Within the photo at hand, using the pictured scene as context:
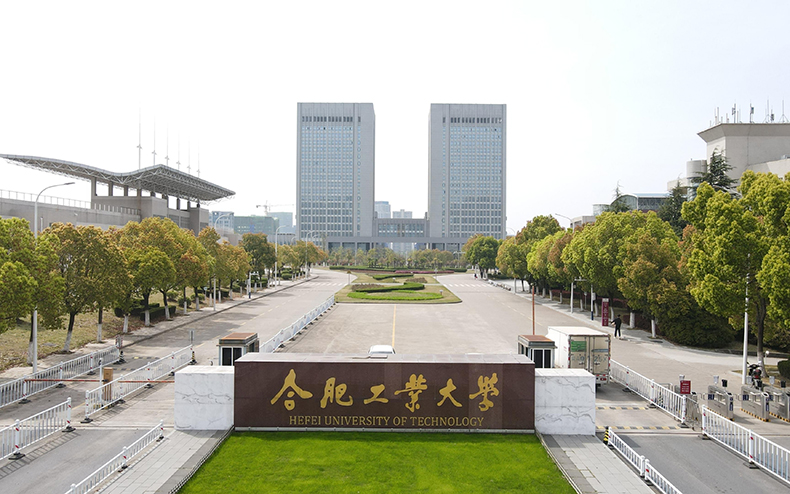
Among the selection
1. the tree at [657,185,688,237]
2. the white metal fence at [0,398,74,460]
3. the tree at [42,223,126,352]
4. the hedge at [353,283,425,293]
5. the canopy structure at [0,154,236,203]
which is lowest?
the white metal fence at [0,398,74,460]

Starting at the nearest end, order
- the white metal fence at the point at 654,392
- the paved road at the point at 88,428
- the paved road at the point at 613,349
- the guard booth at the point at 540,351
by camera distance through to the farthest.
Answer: the paved road at the point at 88,428, the paved road at the point at 613,349, the white metal fence at the point at 654,392, the guard booth at the point at 540,351

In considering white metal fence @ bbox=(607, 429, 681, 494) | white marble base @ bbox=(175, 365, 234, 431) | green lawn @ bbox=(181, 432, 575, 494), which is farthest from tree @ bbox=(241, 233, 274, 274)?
white metal fence @ bbox=(607, 429, 681, 494)

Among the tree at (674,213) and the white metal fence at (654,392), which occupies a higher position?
the tree at (674,213)

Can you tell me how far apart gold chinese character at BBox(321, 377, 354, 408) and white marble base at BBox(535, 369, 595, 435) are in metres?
4.97

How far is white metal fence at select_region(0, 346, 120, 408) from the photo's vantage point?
1559 centimetres

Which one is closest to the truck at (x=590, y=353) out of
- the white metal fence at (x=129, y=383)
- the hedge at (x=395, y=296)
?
the white metal fence at (x=129, y=383)

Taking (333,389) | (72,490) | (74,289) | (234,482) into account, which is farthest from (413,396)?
(74,289)

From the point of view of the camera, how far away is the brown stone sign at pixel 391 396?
40.0 feet

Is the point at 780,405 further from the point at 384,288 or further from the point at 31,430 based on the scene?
the point at 384,288

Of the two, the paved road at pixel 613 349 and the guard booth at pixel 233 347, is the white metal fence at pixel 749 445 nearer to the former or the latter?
the paved road at pixel 613 349

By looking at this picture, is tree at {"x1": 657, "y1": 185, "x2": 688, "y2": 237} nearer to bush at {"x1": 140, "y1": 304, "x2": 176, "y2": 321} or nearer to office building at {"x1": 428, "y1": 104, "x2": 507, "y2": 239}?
bush at {"x1": 140, "y1": 304, "x2": 176, "y2": 321}

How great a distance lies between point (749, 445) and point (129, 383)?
61.1 ft

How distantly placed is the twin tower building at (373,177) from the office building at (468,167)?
0.33m

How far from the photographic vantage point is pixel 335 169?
154875mm
